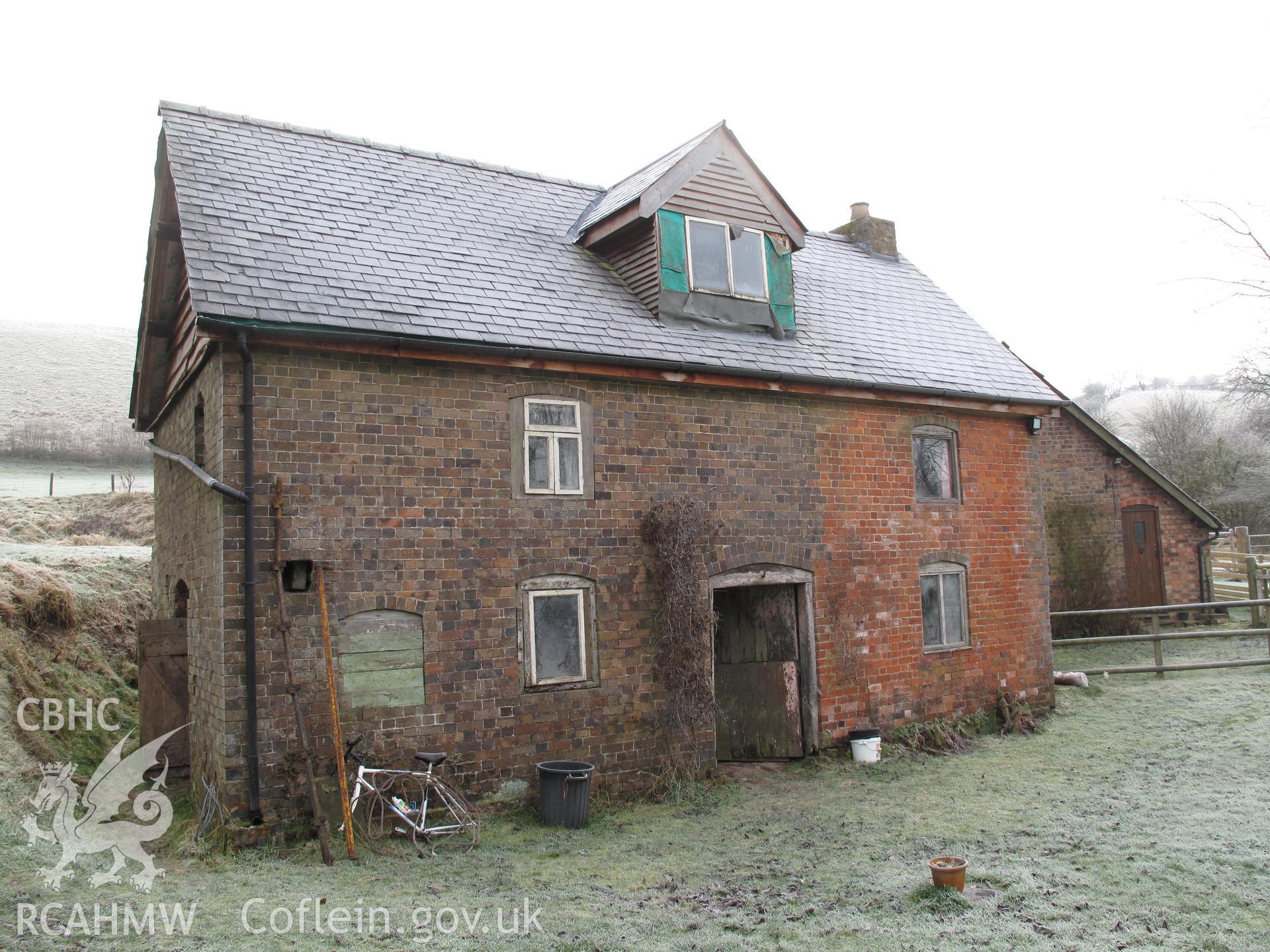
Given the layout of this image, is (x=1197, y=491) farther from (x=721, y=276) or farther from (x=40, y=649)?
(x=40, y=649)

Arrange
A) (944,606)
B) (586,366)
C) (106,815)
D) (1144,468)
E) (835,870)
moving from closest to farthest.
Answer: (835,870), (106,815), (586,366), (944,606), (1144,468)

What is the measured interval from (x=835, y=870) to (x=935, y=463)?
25.8ft

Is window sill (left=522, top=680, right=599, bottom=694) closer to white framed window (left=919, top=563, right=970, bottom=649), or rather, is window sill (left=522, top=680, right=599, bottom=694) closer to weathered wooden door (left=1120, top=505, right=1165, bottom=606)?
white framed window (left=919, top=563, right=970, bottom=649)

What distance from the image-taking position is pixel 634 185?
13.5 m

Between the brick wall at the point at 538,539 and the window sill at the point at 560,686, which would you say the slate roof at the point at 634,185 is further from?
the window sill at the point at 560,686

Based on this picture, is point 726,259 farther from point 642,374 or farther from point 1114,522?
point 1114,522

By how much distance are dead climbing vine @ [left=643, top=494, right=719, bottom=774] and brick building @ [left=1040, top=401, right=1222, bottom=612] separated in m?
14.3

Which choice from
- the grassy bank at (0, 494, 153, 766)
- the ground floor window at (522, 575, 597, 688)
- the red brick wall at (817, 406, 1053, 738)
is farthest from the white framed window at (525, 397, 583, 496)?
the grassy bank at (0, 494, 153, 766)

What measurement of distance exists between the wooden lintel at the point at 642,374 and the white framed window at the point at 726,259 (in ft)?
5.04

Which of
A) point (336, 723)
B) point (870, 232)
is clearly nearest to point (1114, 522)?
point (870, 232)

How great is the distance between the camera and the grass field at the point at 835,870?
21.5 feet

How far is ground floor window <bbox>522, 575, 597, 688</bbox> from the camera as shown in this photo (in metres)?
10.4

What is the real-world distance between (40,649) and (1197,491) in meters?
52.4

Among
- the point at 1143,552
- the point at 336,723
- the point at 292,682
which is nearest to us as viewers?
the point at 336,723
